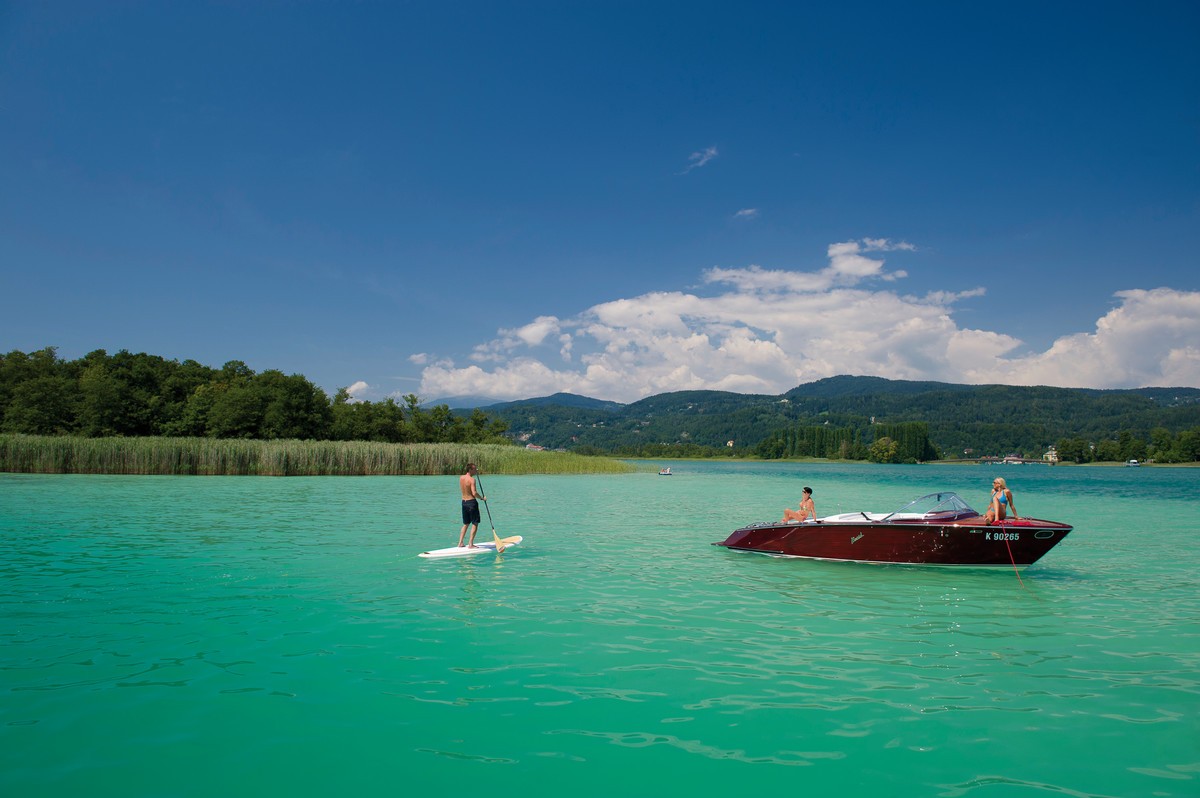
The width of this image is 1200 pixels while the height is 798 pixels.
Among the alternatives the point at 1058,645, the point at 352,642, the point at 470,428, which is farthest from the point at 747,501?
the point at 470,428

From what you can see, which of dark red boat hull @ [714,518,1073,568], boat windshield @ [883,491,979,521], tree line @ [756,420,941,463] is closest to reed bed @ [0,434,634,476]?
dark red boat hull @ [714,518,1073,568]

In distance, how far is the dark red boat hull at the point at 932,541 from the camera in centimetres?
1514

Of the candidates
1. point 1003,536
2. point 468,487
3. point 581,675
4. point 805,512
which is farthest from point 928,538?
point 581,675

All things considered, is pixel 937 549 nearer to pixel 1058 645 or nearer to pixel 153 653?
pixel 1058 645

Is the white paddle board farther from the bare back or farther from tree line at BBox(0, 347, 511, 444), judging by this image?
tree line at BBox(0, 347, 511, 444)

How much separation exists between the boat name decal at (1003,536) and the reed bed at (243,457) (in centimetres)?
2780

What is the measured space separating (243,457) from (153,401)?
31.8m

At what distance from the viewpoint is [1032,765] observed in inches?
231

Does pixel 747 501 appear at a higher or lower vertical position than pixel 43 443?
lower

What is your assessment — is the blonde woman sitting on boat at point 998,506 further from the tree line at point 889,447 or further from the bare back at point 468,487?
the tree line at point 889,447

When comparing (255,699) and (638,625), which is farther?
(638,625)

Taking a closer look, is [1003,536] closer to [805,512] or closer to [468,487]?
[805,512]

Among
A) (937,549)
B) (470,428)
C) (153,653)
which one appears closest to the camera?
(153,653)

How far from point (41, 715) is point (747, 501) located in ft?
116
